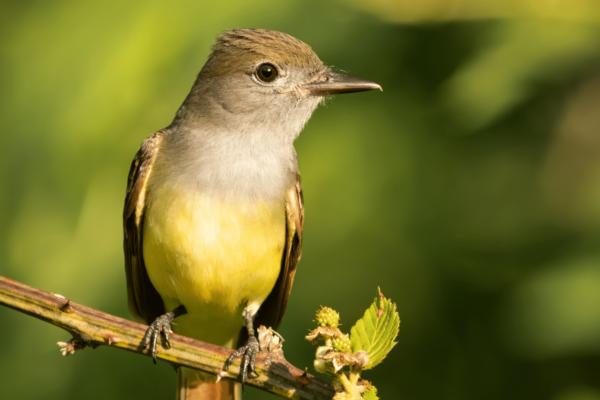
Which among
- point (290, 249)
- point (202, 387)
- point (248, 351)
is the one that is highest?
point (290, 249)

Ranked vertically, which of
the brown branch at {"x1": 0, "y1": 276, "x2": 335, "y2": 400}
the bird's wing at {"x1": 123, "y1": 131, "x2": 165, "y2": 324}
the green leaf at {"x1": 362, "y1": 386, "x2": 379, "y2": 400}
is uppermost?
the bird's wing at {"x1": 123, "y1": 131, "x2": 165, "y2": 324}

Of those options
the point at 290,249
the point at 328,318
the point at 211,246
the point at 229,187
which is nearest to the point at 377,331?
the point at 328,318

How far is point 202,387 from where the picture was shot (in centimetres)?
469

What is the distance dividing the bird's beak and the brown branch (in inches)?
64.5

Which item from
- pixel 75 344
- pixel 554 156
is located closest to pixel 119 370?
pixel 75 344

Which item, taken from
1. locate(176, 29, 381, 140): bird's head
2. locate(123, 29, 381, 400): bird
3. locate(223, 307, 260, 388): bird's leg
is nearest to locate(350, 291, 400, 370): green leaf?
locate(223, 307, 260, 388): bird's leg

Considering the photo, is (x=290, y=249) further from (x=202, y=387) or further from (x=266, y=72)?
(x=202, y=387)

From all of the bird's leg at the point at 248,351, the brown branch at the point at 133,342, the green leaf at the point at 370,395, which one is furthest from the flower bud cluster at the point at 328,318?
the bird's leg at the point at 248,351

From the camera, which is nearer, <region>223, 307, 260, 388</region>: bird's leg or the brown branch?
the brown branch

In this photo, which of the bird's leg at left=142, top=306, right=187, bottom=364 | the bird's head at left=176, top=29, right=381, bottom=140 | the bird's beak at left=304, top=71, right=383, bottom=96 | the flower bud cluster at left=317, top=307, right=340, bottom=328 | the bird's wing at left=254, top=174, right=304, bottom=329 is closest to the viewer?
the flower bud cluster at left=317, top=307, right=340, bottom=328

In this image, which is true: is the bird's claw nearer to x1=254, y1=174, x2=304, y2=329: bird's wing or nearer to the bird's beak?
x1=254, y1=174, x2=304, y2=329: bird's wing

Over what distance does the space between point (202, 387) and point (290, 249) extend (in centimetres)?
119

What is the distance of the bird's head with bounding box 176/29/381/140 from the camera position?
404cm

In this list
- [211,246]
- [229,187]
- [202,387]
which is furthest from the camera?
[202,387]
